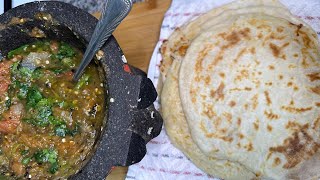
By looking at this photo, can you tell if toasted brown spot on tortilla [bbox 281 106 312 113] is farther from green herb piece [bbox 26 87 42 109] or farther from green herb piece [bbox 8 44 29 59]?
green herb piece [bbox 8 44 29 59]

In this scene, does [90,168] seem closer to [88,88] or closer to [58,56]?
[88,88]

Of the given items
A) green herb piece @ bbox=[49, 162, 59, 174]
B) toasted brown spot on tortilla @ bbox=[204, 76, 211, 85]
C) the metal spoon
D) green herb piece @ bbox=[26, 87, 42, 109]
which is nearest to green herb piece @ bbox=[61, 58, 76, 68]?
green herb piece @ bbox=[26, 87, 42, 109]

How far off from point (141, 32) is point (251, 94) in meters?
0.66

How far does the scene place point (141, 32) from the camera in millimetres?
2197

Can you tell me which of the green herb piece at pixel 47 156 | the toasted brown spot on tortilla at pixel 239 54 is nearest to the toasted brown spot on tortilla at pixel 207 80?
the toasted brown spot on tortilla at pixel 239 54

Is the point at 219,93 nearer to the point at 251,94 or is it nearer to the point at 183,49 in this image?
the point at 251,94

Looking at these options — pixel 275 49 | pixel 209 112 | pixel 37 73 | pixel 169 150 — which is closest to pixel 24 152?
pixel 37 73

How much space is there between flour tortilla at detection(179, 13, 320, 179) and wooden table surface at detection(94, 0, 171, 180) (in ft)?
1.13

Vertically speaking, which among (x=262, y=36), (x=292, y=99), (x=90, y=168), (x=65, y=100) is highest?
(x=262, y=36)

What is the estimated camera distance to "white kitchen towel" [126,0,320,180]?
2029 millimetres

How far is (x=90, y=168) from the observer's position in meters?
1.70

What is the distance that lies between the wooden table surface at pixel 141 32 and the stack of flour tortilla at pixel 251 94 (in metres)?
0.26

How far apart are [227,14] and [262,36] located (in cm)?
21

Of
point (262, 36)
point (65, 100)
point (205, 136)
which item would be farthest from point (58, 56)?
point (262, 36)
